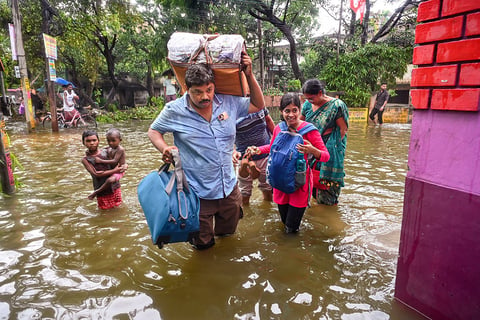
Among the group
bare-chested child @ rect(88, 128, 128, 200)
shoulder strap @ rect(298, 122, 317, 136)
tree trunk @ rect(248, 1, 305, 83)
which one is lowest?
bare-chested child @ rect(88, 128, 128, 200)

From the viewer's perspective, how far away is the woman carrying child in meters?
2.90

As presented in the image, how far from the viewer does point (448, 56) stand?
1837 millimetres

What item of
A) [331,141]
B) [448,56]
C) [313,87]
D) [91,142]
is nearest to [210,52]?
[448,56]

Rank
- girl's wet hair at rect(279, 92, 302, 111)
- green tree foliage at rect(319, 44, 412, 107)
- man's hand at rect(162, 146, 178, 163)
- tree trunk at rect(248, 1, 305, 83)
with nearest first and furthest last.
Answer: man's hand at rect(162, 146, 178, 163) → girl's wet hair at rect(279, 92, 302, 111) → tree trunk at rect(248, 1, 305, 83) → green tree foliage at rect(319, 44, 412, 107)

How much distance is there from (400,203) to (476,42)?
10.1 feet

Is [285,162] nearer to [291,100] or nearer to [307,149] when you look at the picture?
[307,149]

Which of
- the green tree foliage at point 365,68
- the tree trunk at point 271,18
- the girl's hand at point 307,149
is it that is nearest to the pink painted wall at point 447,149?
the girl's hand at point 307,149

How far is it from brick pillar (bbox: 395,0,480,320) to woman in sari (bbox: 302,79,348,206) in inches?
62.8

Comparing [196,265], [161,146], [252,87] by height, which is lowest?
[196,265]

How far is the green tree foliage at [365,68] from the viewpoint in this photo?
1620 centimetres

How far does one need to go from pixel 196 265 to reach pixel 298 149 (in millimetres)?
1344

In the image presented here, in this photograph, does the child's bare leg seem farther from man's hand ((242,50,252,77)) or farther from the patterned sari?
the patterned sari

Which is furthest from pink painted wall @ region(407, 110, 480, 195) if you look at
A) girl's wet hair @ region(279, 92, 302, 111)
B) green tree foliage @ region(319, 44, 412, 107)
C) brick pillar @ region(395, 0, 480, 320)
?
green tree foliage @ region(319, 44, 412, 107)

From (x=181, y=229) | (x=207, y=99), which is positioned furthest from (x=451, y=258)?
(x=207, y=99)
